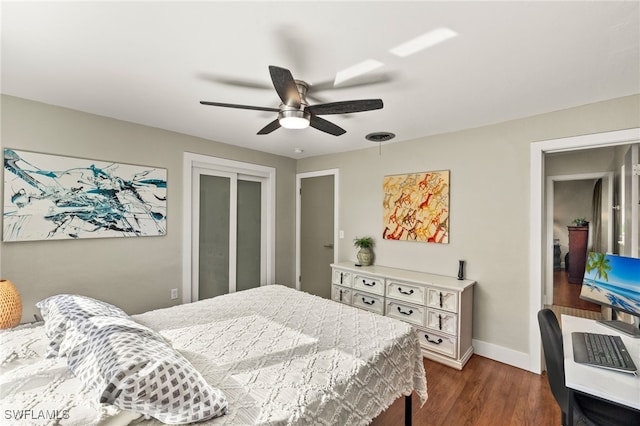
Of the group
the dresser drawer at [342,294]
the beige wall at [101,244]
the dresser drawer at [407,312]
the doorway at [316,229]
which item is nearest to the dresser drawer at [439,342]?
the dresser drawer at [407,312]

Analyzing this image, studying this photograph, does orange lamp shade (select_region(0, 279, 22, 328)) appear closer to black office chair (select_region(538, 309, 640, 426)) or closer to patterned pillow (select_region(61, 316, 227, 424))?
patterned pillow (select_region(61, 316, 227, 424))

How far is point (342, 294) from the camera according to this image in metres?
3.68

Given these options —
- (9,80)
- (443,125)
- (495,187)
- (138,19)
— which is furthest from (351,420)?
(9,80)

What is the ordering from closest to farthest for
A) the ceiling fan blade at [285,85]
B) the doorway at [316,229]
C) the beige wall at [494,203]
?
the ceiling fan blade at [285,85] → the beige wall at [494,203] → the doorway at [316,229]

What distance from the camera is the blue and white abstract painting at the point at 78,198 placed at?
7.70 ft

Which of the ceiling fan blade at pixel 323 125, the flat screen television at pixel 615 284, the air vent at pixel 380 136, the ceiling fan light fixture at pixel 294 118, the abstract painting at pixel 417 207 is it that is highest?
the air vent at pixel 380 136

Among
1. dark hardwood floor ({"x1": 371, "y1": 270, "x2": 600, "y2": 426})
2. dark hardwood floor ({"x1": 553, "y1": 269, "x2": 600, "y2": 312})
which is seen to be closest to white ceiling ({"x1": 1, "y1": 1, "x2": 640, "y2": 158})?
dark hardwood floor ({"x1": 371, "y1": 270, "x2": 600, "y2": 426})

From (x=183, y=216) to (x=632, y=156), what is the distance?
4537mm

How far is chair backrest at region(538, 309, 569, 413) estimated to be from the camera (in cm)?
142

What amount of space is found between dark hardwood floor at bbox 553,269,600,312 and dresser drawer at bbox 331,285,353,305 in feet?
12.2

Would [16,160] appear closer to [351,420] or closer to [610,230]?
[351,420]

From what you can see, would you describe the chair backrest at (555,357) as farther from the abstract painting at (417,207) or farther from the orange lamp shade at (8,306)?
the orange lamp shade at (8,306)

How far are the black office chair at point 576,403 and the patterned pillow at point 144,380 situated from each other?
5.47 feet

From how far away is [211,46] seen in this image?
1.62m
